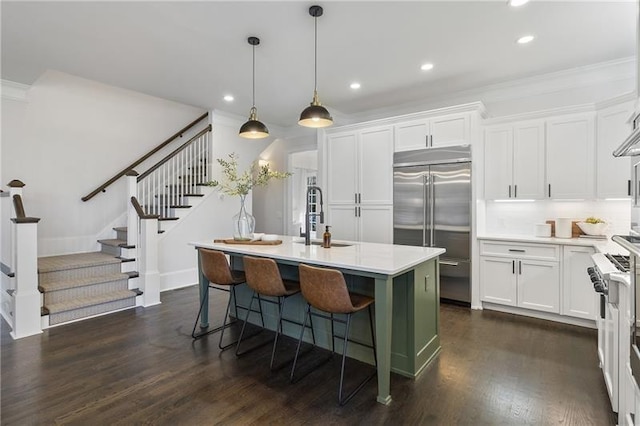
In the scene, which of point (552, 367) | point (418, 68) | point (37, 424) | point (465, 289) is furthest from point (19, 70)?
point (552, 367)

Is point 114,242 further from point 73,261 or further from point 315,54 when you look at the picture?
point 315,54

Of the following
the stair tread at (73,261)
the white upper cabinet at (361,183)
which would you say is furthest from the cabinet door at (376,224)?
the stair tread at (73,261)

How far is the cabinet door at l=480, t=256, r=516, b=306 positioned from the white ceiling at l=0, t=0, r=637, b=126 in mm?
2344

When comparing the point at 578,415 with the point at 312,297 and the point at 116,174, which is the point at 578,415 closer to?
the point at 312,297

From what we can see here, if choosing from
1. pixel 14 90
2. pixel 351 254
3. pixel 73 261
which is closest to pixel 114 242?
pixel 73 261

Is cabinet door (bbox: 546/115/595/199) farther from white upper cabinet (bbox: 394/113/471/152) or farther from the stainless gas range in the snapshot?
the stainless gas range

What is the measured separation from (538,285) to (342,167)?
3.02 meters

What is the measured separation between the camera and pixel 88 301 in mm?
3756

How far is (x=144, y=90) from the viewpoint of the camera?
4.68 metres

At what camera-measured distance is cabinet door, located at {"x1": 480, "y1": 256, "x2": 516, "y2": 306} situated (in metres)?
3.81

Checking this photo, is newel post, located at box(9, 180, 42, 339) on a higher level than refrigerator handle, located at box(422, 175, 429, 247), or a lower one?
lower

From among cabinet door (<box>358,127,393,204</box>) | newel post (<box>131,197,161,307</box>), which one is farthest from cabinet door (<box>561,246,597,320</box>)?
newel post (<box>131,197,161,307</box>)

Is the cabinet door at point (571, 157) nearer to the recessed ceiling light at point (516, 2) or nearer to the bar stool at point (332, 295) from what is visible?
the recessed ceiling light at point (516, 2)

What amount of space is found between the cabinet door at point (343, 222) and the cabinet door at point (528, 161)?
2189 mm
